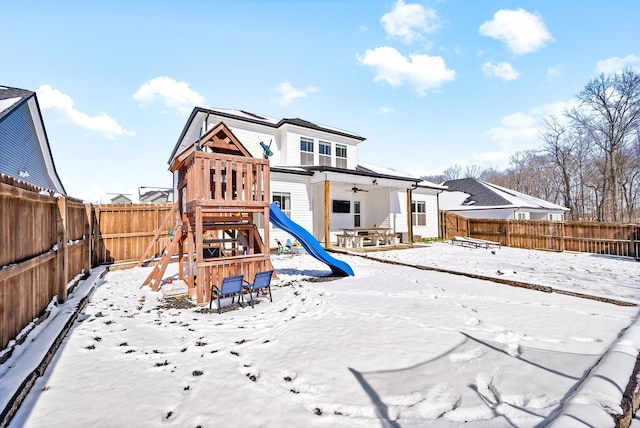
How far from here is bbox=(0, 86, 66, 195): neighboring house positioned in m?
11.8

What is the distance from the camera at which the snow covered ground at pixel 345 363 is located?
2.72 meters

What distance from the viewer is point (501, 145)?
148 ft

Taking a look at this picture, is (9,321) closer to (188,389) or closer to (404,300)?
(188,389)

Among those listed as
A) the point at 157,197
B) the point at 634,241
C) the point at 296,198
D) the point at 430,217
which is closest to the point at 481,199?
the point at 430,217

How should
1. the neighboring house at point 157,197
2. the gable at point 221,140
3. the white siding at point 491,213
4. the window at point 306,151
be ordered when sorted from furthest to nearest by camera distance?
the neighboring house at point 157,197
the white siding at point 491,213
the window at point 306,151
the gable at point 221,140

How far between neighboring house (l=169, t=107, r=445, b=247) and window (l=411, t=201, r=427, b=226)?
76 mm

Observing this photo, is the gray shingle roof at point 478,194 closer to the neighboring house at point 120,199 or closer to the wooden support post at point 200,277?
the wooden support post at point 200,277

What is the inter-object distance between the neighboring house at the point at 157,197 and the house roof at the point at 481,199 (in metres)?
31.7

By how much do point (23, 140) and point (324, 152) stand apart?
1583 centimetres

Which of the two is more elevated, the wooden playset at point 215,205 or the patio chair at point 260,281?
the wooden playset at point 215,205

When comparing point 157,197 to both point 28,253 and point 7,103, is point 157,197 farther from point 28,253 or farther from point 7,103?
point 28,253

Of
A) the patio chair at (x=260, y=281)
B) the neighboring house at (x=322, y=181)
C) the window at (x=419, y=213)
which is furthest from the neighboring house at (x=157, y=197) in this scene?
the patio chair at (x=260, y=281)

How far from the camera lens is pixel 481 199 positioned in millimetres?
27828

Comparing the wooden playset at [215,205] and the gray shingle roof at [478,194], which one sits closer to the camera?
the wooden playset at [215,205]
